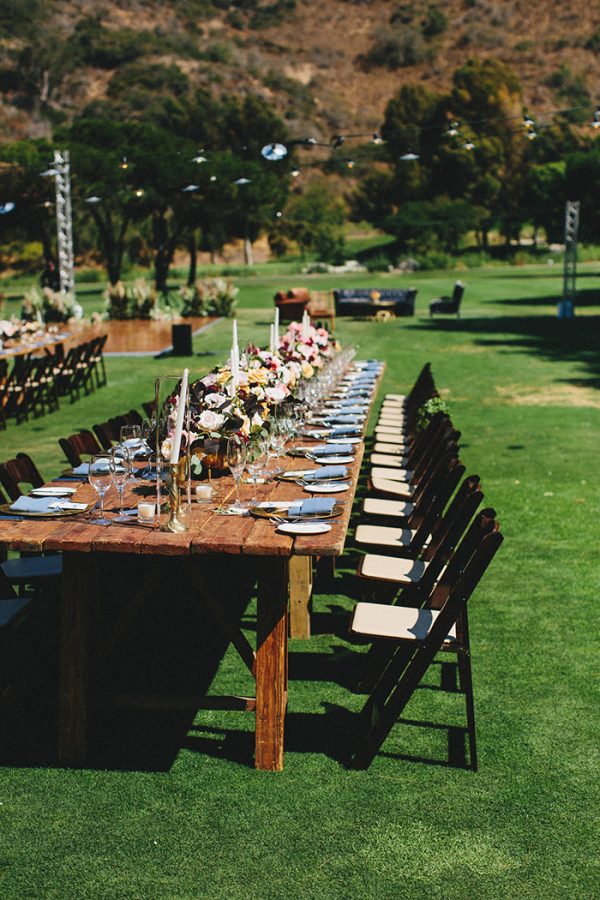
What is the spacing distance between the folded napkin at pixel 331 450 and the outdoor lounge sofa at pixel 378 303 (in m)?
23.9

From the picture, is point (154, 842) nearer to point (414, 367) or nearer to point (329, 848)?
point (329, 848)

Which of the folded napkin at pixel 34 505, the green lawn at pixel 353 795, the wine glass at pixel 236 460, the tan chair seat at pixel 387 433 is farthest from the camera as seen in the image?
the tan chair seat at pixel 387 433

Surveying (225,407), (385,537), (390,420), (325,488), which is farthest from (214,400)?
(390,420)

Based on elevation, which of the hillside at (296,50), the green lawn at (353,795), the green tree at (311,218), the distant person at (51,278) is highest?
the hillside at (296,50)

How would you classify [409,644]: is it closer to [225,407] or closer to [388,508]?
[225,407]

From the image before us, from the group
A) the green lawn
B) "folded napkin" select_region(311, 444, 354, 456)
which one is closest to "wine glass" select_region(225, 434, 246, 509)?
the green lawn

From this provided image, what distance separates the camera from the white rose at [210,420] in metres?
5.31

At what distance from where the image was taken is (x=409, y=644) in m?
4.35

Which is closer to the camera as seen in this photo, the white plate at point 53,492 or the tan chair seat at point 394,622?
the tan chair seat at point 394,622

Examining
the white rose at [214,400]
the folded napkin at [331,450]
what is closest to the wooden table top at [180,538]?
the white rose at [214,400]

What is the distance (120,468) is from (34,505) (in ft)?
1.30

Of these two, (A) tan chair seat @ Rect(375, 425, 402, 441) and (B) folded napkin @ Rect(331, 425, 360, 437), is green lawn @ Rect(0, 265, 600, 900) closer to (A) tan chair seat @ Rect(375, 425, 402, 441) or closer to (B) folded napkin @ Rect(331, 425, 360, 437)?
(B) folded napkin @ Rect(331, 425, 360, 437)

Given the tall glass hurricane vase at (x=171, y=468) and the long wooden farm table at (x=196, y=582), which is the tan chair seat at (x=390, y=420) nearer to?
the tall glass hurricane vase at (x=171, y=468)

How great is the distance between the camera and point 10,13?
4151 inches
